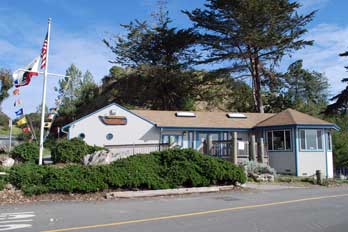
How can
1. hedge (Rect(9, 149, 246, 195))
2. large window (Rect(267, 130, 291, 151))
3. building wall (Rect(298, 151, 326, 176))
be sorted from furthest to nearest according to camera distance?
large window (Rect(267, 130, 291, 151))
building wall (Rect(298, 151, 326, 176))
hedge (Rect(9, 149, 246, 195))

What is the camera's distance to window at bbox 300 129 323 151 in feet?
84.9

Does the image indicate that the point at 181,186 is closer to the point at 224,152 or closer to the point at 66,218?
the point at 66,218

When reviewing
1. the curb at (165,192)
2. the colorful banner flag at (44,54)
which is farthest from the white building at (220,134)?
the colorful banner flag at (44,54)

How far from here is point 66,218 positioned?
30.5 ft

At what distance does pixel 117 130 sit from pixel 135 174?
14597mm

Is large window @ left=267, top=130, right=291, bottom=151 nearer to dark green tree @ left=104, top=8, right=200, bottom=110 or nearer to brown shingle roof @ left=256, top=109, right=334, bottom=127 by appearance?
brown shingle roof @ left=256, top=109, right=334, bottom=127

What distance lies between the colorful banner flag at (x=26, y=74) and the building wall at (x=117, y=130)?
400 inches

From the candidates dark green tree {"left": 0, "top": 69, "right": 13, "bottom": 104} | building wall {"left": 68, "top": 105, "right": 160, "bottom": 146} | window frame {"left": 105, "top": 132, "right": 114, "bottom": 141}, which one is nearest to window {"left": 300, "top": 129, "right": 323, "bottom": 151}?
building wall {"left": 68, "top": 105, "right": 160, "bottom": 146}

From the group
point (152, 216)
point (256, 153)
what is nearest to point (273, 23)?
point (256, 153)

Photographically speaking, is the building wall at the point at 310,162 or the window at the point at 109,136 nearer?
the building wall at the point at 310,162

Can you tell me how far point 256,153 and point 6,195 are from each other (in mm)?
16184

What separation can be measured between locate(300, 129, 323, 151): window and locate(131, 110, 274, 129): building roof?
16.5ft

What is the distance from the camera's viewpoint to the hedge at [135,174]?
1306cm

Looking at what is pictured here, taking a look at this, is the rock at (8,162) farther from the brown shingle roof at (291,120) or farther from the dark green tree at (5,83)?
the dark green tree at (5,83)
